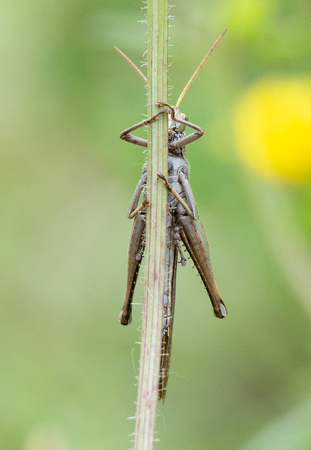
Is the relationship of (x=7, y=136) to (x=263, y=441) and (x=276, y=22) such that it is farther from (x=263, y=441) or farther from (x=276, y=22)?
(x=263, y=441)

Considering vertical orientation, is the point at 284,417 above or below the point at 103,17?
below

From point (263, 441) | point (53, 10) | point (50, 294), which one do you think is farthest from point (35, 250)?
point (263, 441)

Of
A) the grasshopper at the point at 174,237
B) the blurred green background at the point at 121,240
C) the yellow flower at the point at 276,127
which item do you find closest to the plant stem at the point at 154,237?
the grasshopper at the point at 174,237

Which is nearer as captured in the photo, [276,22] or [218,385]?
[276,22]

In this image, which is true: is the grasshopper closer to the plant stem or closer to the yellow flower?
the plant stem

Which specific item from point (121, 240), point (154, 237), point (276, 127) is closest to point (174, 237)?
point (154, 237)

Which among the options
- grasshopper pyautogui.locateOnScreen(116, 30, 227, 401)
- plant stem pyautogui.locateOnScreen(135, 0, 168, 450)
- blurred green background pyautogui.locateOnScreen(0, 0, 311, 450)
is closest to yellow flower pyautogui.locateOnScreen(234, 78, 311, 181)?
blurred green background pyautogui.locateOnScreen(0, 0, 311, 450)

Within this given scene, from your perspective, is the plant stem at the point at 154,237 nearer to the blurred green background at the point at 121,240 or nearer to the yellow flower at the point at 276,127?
the blurred green background at the point at 121,240
